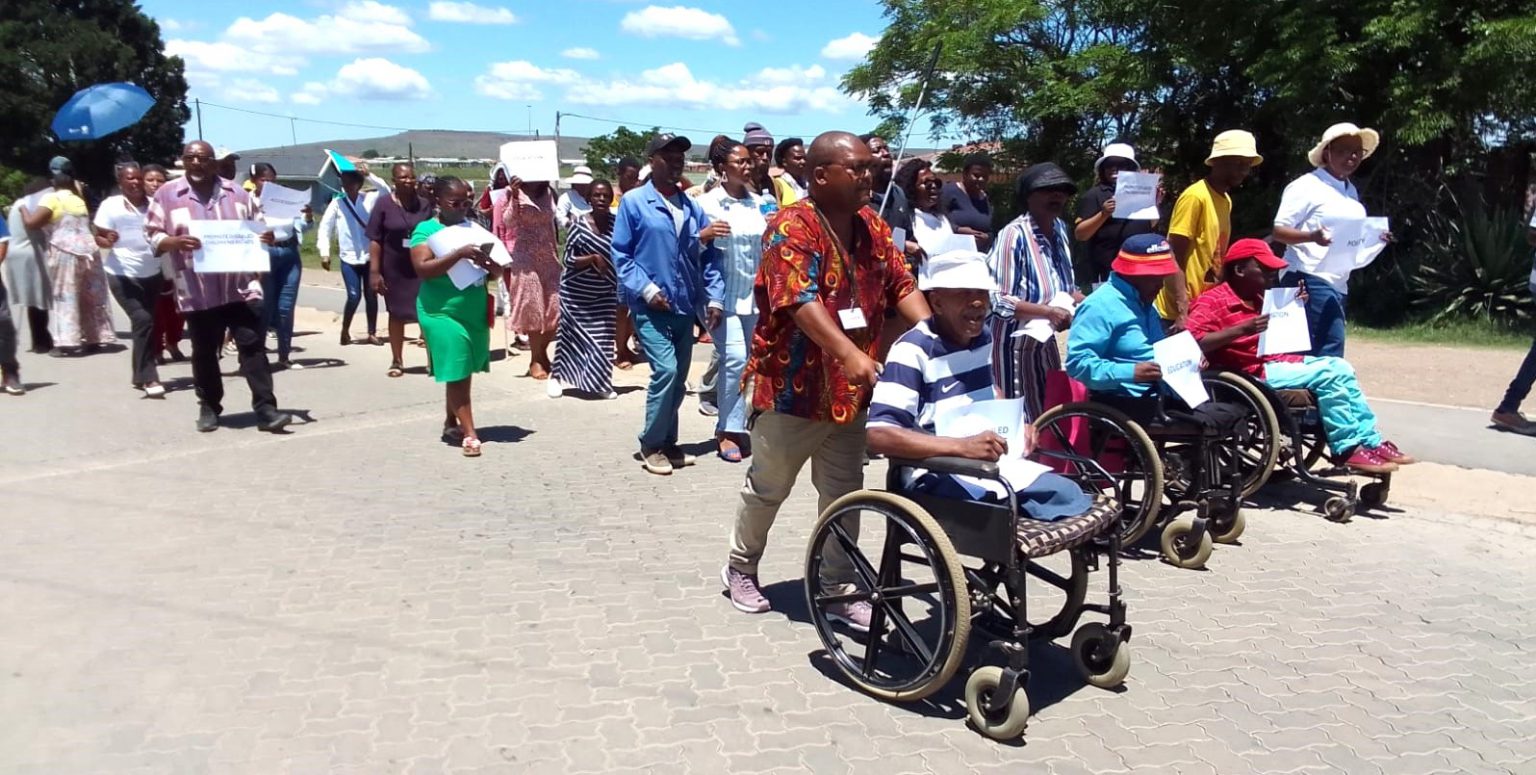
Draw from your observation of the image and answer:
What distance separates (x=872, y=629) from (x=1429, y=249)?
1240 centimetres

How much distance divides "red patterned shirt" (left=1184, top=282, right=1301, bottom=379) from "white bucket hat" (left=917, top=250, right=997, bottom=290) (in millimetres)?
2612

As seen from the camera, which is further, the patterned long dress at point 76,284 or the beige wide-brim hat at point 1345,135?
the patterned long dress at point 76,284

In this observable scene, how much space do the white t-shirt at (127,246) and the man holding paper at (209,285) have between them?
2080 millimetres

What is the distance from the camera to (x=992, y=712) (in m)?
3.59

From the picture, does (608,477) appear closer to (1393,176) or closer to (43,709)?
(43,709)

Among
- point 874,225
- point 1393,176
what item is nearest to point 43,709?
point 874,225

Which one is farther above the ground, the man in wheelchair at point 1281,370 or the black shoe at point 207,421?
the man in wheelchair at point 1281,370

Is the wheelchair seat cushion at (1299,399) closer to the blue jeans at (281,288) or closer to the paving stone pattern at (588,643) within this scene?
the paving stone pattern at (588,643)

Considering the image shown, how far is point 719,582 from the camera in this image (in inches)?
197

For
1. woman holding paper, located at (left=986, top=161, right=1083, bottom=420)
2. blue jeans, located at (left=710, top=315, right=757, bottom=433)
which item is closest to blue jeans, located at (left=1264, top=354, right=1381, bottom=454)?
woman holding paper, located at (left=986, top=161, right=1083, bottom=420)

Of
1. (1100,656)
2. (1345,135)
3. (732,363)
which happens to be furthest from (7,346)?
(1345,135)

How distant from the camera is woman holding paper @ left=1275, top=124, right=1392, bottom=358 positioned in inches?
264

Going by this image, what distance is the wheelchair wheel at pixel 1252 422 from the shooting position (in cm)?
575

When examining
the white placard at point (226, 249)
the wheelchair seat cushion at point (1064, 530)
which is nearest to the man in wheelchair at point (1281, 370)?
the wheelchair seat cushion at point (1064, 530)
